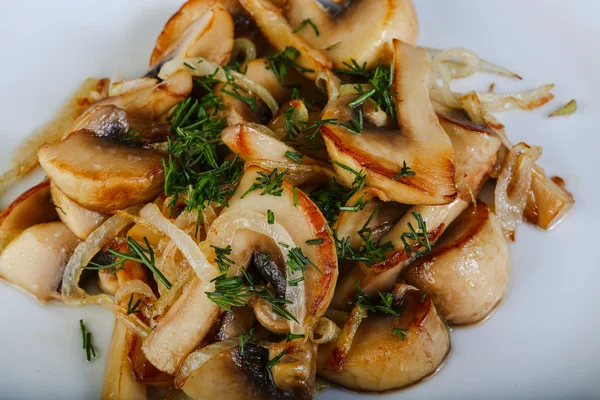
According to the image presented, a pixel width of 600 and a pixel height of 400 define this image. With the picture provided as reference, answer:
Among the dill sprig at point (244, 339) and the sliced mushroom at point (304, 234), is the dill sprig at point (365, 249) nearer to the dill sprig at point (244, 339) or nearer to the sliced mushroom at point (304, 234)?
the sliced mushroom at point (304, 234)

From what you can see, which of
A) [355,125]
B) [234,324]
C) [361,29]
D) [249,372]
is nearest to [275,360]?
[249,372]

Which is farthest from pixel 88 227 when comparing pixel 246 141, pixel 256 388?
pixel 256 388

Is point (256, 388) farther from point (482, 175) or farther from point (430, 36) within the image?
point (430, 36)

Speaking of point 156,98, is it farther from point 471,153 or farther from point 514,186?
point 514,186

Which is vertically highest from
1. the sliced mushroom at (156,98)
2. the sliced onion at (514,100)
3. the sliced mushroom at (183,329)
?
the sliced mushroom at (156,98)

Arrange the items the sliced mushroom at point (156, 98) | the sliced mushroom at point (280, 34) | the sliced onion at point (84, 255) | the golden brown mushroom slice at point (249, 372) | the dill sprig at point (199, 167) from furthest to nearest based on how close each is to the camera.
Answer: the sliced mushroom at point (280, 34), the sliced mushroom at point (156, 98), the sliced onion at point (84, 255), the dill sprig at point (199, 167), the golden brown mushroom slice at point (249, 372)

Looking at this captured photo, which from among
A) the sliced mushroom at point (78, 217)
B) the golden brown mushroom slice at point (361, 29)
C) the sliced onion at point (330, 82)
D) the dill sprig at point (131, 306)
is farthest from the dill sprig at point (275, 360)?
the golden brown mushroom slice at point (361, 29)

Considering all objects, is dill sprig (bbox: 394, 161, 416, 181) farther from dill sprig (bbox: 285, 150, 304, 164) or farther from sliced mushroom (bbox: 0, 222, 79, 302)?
sliced mushroom (bbox: 0, 222, 79, 302)
